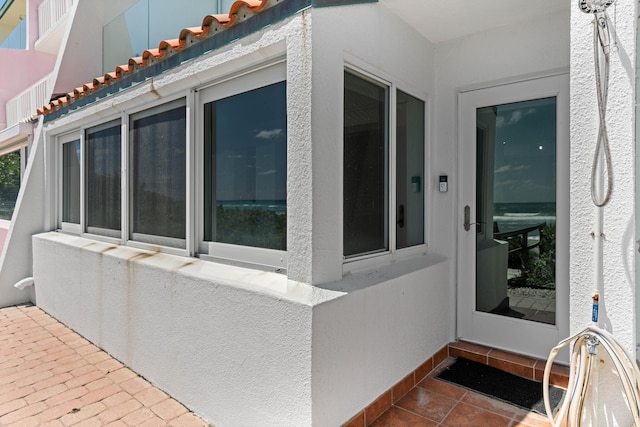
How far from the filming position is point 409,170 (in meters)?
4.40

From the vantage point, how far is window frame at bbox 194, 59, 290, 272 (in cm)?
351

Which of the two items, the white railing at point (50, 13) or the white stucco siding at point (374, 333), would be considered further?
the white railing at point (50, 13)

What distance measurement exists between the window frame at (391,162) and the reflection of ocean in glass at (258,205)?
0.62 m

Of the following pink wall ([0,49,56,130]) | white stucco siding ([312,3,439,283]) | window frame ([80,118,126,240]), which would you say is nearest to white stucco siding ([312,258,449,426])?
white stucco siding ([312,3,439,283])

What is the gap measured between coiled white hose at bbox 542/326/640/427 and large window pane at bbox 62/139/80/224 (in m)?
7.70

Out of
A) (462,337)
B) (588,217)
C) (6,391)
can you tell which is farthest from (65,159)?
(588,217)

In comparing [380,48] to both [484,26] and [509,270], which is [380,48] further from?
[509,270]

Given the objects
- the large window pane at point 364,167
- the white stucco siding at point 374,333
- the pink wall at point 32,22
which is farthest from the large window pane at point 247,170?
the pink wall at point 32,22

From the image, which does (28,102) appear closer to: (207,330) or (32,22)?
(32,22)

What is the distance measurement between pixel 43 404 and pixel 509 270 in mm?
5490

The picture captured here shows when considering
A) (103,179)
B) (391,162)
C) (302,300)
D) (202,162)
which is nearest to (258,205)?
(202,162)

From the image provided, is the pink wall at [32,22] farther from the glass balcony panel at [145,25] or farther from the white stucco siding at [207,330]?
the white stucco siding at [207,330]

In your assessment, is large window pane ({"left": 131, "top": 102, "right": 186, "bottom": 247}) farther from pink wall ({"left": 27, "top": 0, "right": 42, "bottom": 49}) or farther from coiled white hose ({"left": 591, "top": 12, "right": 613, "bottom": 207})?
pink wall ({"left": 27, "top": 0, "right": 42, "bottom": 49})

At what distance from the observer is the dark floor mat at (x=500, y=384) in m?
3.61
